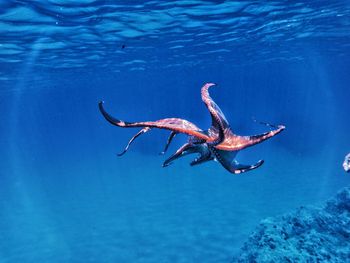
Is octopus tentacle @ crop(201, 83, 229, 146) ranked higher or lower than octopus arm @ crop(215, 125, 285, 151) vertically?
higher

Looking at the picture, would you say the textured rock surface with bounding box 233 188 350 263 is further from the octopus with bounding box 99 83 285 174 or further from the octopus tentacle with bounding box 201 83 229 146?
the octopus tentacle with bounding box 201 83 229 146

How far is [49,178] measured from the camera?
1667 inches

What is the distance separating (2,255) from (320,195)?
66.6ft

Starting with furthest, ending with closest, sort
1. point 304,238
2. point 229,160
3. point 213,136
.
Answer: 1. point 304,238
2. point 229,160
3. point 213,136

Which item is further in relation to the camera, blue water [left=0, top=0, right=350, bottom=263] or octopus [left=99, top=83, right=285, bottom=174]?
blue water [left=0, top=0, right=350, bottom=263]

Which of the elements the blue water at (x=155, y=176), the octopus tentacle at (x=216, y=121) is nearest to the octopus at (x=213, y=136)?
the octopus tentacle at (x=216, y=121)

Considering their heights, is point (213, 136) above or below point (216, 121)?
below

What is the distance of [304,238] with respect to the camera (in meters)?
7.24

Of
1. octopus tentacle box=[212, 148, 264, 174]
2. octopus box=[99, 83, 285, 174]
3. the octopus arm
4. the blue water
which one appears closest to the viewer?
octopus box=[99, 83, 285, 174]

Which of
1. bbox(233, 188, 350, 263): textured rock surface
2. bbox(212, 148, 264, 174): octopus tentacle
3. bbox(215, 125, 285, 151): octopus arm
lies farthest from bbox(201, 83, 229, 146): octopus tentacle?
bbox(233, 188, 350, 263): textured rock surface

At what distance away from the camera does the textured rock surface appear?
6.56m

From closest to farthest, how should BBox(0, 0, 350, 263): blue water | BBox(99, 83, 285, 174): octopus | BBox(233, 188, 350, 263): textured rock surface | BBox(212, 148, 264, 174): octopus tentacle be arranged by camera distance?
BBox(99, 83, 285, 174): octopus
BBox(212, 148, 264, 174): octopus tentacle
BBox(233, 188, 350, 263): textured rock surface
BBox(0, 0, 350, 263): blue water

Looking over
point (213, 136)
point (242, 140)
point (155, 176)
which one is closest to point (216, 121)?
point (213, 136)

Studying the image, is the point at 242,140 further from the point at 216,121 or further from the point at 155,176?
the point at 155,176
